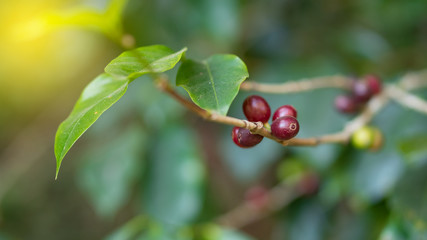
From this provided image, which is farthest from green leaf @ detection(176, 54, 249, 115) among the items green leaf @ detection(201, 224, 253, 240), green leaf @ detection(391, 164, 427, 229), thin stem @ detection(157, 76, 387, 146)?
green leaf @ detection(201, 224, 253, 240)

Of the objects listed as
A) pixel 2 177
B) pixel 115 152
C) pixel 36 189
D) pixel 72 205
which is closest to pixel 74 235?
pixel 72 205

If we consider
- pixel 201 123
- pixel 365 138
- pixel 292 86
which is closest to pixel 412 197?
pixel 365 138

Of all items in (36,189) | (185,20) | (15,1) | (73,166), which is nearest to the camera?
(185,20)

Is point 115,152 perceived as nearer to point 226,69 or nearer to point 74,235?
point 226,69

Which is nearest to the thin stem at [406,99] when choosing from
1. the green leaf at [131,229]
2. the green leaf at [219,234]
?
the green leaf at [219,234]

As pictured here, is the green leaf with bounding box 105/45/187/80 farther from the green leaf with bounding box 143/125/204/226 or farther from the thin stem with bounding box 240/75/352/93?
the green leaf with bounding box 143/125/204/226

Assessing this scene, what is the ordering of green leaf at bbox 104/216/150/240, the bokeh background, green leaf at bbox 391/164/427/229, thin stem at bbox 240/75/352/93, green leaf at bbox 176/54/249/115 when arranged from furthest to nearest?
green leaf at bbox 104/216/150/240, the bokeh background, green leaf at bbox 391/164/427/229, thin stem at bbox 240/75/352/93, green leaf at bbox 176/54/249/115
